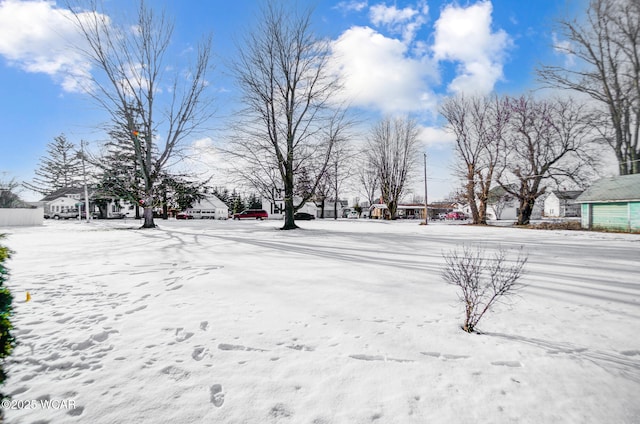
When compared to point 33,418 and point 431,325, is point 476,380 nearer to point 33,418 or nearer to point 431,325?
point 431,325

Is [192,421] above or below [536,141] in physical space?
below

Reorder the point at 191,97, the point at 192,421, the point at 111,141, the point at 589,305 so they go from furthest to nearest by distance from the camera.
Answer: the point at 111,141 → the point at 191,97 → the point at 589,305 → the point at 192,421

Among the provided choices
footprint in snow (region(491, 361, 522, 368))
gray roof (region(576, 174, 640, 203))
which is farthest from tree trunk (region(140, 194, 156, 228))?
gray roof (region(576, 174, 640, 203))

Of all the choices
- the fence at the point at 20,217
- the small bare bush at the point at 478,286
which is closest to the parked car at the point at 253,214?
the fence at the point at 20,217

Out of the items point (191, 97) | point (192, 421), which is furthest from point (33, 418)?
point (191, 97)

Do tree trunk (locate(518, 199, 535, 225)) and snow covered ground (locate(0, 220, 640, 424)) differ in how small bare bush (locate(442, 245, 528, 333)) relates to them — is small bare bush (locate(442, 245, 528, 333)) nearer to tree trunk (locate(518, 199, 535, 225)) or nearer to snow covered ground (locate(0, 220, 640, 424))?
snow covered ground (locate(0, 220, 640, 424))

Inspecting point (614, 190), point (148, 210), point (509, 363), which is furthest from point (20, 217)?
point (614, 190)

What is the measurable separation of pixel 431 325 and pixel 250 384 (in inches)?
90.6

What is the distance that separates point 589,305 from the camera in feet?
13.7

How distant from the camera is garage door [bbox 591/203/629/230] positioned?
19125 mm

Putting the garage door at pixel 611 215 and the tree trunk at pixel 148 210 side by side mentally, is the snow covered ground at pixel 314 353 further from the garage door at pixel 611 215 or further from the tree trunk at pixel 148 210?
the garage door at pixel 611 215

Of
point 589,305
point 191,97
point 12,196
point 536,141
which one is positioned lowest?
point 589,305

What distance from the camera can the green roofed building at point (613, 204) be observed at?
18594mm

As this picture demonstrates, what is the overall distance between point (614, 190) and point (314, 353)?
2782cm
